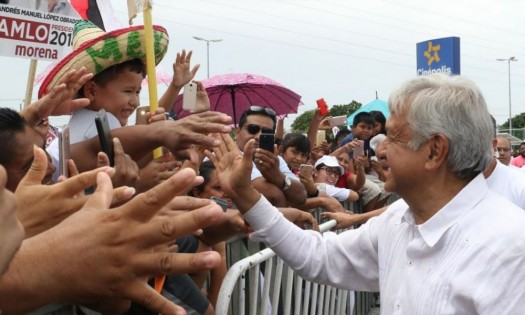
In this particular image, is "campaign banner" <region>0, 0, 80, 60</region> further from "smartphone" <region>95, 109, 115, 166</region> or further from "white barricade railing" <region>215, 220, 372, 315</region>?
"smartphone" <region>95, 109, 115, 166</region>

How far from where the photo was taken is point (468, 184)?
2.50 meters

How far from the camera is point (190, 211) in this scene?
4.87ft

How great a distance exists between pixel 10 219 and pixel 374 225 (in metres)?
2.15

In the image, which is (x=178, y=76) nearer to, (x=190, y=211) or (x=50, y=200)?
(x=50, y=200)

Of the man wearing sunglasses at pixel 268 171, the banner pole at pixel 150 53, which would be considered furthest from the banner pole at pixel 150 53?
the man wearing sunglasses at pixel 268 171

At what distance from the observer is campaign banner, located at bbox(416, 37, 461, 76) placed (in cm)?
1194

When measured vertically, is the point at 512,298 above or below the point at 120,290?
below

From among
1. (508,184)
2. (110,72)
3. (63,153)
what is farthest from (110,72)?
(508,184)

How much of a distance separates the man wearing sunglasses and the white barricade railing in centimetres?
34

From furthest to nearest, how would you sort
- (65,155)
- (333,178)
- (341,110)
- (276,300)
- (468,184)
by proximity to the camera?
1. (341,110)
2. (333,178)
3. (276,300)
4. (468,184)
5. (65,155)

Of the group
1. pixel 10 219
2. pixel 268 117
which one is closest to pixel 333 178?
pixel 268 117

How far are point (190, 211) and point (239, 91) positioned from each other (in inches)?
244

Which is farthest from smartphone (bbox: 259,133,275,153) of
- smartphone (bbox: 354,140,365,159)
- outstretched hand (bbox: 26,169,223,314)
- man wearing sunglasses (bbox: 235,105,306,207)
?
smartphone (bbox: 354,140,365,159)

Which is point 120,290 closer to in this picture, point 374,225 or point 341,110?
point 374,225
